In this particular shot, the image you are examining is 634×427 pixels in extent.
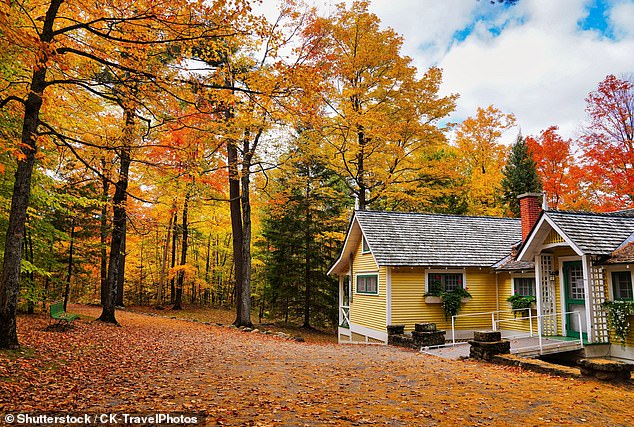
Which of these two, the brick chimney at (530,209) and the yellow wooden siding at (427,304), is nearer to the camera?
the brick chimney at (530,209)

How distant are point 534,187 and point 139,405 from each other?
27014 millimetres

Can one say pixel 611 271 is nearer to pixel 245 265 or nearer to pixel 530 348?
pixel 530 348

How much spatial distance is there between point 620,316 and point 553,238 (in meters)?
2.86

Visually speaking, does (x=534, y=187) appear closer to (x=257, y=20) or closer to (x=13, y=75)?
(x=257, y=20)

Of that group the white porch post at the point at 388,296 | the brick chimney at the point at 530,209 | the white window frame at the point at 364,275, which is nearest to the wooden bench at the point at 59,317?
the white porch post at the point at 388,296

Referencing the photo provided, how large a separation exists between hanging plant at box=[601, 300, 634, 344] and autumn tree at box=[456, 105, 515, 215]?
16.9 metres

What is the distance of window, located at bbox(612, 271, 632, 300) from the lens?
11477 millimetres

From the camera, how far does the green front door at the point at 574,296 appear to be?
12.8 m

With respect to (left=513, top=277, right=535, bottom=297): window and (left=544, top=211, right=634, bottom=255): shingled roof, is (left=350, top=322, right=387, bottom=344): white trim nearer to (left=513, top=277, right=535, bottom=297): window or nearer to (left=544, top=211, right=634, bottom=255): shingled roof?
(left=513, top=277, right=535, bottom=297): window

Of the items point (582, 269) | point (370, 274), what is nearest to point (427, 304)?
point (370, 274)

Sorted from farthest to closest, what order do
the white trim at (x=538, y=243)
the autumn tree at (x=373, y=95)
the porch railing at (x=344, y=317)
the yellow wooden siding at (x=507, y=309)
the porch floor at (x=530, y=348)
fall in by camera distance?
1. the porch railing at (x=344, y=317)
2. the autumn tree at (x=373, y=95)
3. the yellow wooden siding at (x=507, y=309)
4. the white trim at (x=538, y=243)
5. the porch floor at (x=530, y=348)

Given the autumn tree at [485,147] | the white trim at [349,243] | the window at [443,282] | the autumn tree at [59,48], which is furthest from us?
the autumn tree at [485,147]

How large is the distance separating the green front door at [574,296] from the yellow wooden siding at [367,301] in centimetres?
637

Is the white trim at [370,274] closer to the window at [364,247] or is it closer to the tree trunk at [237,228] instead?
the window at [364,247]
